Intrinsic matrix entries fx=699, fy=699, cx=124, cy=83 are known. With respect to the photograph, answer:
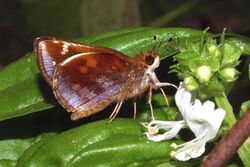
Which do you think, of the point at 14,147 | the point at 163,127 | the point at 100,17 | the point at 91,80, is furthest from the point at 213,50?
the point at 100,17

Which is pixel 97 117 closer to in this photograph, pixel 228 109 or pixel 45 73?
pixel 45 73

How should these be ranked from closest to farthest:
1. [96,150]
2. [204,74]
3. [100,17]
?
[204,74]
[96,150]
[100,17]

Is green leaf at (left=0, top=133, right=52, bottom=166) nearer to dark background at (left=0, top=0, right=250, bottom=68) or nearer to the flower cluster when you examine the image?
the flower cluster

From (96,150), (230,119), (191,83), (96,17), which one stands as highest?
(191,83)

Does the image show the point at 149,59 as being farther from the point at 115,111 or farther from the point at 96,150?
the point at 96,150

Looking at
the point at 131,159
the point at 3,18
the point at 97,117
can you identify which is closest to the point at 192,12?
the point at 3,18

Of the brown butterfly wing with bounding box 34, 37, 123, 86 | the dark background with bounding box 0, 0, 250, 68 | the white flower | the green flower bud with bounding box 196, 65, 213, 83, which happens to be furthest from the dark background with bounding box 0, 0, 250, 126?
the green flower bud with bounding box 196, 65, 213, 83
